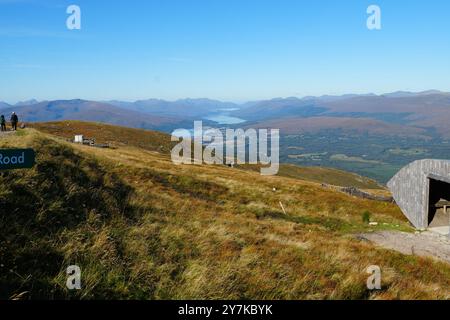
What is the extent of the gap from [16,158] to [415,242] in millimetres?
27632

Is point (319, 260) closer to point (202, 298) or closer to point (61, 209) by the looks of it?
point (202, 298)

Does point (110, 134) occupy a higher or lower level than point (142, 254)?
higher

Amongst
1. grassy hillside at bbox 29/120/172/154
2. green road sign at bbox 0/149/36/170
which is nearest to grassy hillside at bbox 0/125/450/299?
green road sign at bbox 0/149/36/170

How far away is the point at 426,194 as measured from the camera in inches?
1373

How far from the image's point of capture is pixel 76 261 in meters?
8.58

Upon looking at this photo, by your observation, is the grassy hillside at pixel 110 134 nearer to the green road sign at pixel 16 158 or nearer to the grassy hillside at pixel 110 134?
the grassy hillside at pixel 110 134

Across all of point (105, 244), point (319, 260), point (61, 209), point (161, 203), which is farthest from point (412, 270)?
point (61, 209)

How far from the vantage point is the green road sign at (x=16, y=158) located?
9242mm

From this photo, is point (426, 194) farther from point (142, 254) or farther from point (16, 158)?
point (16, 158)

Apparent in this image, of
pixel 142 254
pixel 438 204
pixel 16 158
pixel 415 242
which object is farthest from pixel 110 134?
pixel 142 254

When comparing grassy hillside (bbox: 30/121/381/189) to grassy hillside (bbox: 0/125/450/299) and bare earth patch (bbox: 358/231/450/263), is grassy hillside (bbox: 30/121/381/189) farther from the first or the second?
grassy hillside (bbox: 0/125/450/299)

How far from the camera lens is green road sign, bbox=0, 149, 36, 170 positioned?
9.24 meters

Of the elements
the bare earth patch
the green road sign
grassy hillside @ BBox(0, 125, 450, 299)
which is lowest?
the bare earth patch

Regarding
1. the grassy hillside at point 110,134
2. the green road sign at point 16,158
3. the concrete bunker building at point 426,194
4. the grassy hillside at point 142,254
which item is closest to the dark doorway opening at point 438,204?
the concrete bunker building at point 426,194
